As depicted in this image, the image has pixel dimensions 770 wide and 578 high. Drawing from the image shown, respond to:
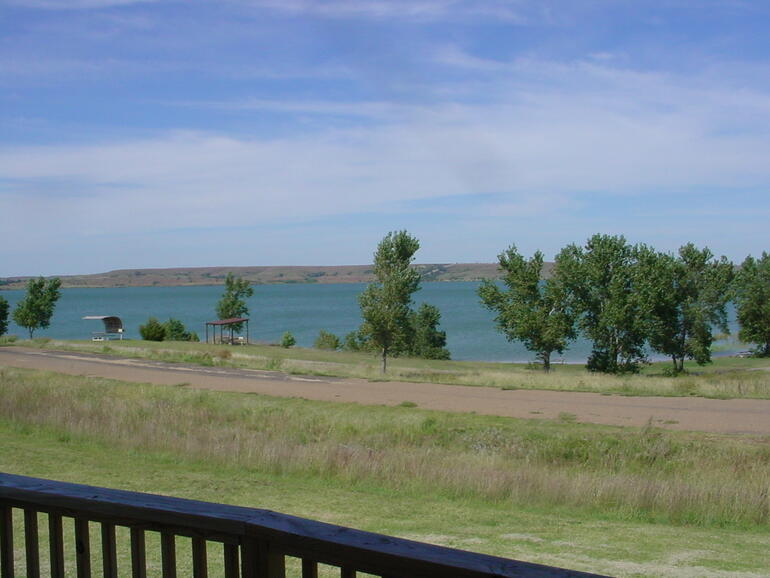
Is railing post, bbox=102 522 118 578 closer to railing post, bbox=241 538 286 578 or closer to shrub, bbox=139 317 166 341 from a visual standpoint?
railing post, bbox=241 538 286 578

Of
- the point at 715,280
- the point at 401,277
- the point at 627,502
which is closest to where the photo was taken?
the point at 627,502

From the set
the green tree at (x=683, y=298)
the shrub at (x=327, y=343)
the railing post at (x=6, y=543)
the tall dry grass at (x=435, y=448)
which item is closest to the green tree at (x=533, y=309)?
the green tree at (x=683, y=298)

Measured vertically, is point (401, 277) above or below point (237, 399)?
above

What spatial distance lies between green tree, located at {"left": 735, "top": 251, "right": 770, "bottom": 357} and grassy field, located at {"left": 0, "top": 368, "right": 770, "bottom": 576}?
172 ft

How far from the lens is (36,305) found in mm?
61438

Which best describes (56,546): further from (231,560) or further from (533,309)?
(533,309)

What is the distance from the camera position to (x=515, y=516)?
365 inches

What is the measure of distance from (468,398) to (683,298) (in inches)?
1243

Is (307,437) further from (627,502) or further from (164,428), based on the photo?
(627,502)

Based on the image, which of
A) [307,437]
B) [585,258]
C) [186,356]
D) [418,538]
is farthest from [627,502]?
[585,258]

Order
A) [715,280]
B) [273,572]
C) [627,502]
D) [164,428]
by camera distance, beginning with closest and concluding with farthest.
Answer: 1. [273,572]
2. [627,502]
3. [164,428]
4. [715,280]

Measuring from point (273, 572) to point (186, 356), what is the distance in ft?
114

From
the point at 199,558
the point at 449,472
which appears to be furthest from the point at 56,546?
the point at 449,472

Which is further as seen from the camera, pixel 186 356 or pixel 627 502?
pixel 186 356
